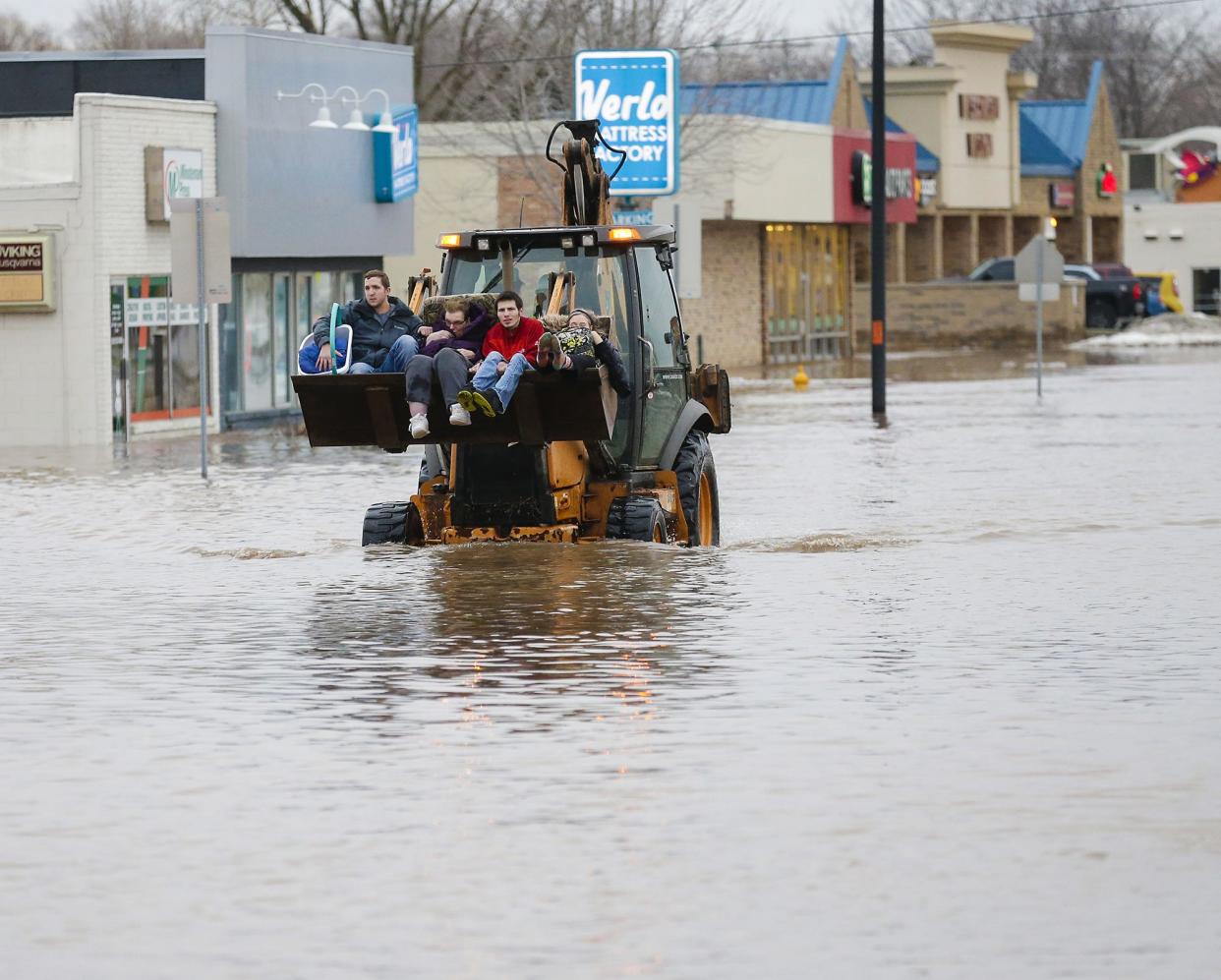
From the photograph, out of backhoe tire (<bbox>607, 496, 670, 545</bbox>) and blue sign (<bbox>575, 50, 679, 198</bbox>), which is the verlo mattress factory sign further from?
backhoe tire (<bbox>607, 496, 670, 545</bbox>)

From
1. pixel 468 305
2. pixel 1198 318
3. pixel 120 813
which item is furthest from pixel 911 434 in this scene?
pixel 1198 318

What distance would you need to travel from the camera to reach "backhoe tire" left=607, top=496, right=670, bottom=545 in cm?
1648

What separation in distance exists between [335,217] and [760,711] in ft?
94.4

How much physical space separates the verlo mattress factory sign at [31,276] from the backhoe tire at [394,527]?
16.8 meters

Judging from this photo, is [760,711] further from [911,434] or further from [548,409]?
[911,434]

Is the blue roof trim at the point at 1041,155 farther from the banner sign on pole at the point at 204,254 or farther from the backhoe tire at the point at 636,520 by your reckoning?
the backhoe tire at the point at 636,520

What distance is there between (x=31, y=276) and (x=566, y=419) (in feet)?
61.3

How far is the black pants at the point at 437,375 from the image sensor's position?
15.8m

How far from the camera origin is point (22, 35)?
293ft

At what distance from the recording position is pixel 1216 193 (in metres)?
96.4

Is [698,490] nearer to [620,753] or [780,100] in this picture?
[620,753]

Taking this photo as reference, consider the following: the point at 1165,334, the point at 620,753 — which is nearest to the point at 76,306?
the point at 620,753

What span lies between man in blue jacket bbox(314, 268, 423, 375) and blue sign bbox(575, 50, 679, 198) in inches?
1063

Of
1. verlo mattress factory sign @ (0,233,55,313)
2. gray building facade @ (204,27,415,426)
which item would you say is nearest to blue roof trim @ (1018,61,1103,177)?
gray building facade @ (204,27,415,426)
